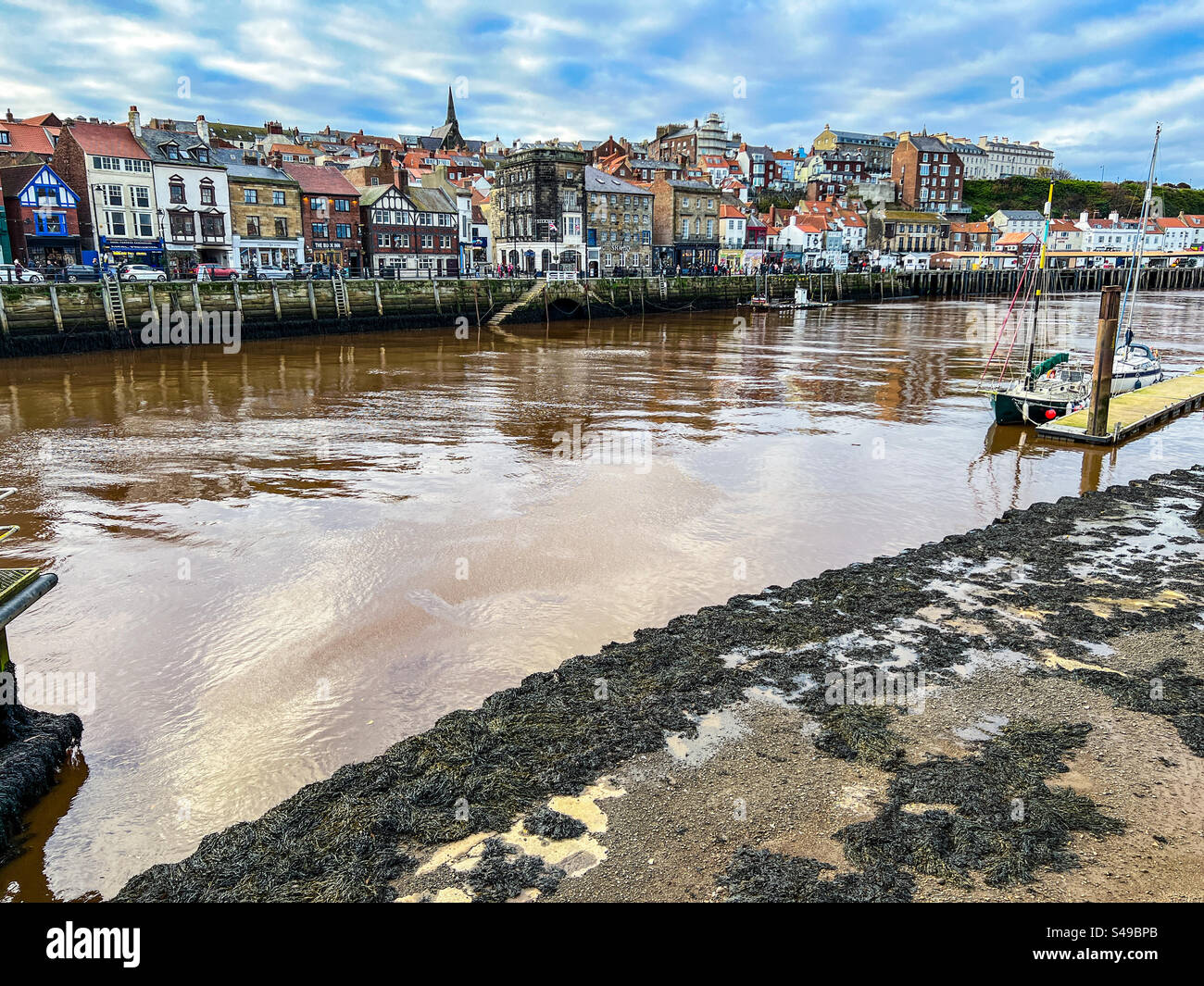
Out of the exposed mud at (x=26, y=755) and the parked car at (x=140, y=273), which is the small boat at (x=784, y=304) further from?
the exposed mud at (x=26, y=755)

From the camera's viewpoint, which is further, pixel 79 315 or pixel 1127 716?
pixel 79 315

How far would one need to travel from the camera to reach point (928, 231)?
124688 millimetres

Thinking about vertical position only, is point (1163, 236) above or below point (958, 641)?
above

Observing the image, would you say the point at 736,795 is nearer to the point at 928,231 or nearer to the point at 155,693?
the point at 155,693

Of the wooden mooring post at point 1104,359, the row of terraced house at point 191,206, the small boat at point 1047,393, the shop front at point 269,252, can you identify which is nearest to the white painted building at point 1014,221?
the row of terraced house at point 191,206

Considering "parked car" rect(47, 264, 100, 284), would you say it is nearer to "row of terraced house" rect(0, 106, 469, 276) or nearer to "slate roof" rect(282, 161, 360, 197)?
"row of terraced house" rect(0, 106, 469, 276)

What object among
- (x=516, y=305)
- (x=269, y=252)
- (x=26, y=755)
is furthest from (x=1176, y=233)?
(x=26, y=755)

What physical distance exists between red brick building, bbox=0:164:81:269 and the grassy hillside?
137m

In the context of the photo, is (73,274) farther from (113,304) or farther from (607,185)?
(607,185)

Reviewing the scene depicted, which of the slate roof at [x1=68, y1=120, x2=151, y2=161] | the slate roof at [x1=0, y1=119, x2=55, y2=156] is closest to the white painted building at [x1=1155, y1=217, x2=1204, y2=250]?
the slate roof at [x1=68, y1=120, x2=151, y2=161]

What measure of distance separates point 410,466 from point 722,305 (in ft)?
179

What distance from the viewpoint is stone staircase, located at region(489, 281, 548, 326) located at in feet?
178
